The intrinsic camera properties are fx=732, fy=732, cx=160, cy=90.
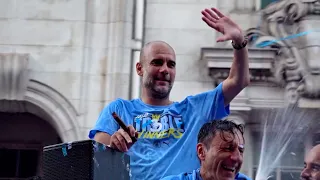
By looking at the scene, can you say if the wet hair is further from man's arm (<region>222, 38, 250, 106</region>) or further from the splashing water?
the splashing water

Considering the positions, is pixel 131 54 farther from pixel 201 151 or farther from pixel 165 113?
pixel 201 151

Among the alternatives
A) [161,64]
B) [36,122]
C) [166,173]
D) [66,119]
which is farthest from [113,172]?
[36,122]

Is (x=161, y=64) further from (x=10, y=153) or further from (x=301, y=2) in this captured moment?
(x=10, y=153)

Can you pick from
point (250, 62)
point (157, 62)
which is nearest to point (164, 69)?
point (157, 62)

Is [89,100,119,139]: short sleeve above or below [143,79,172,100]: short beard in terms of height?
below

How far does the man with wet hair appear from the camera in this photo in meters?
3.07

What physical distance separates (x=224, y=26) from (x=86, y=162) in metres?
1.09

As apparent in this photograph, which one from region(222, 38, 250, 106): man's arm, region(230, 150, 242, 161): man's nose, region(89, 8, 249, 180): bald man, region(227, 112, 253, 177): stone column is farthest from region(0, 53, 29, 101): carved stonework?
region(230, 150, 242, 161): man's nose

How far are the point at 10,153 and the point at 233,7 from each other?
148 inches

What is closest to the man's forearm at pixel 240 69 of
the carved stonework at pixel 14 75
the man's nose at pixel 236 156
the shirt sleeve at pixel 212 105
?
the shirt sleeve at pixel 212 105

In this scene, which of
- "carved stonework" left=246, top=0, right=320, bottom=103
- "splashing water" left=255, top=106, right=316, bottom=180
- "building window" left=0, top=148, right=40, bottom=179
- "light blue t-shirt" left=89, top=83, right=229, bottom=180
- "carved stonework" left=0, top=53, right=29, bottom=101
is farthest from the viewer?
"building window" left=0, top=148, right=40, bottom=179

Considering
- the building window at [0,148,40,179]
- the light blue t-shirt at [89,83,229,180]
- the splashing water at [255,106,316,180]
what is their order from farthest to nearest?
the building window at [0,148,40,179], the splashing water at [255,106,316,180], the light blue t-shirt at [89,83,229,180]

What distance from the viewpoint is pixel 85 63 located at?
8469 millimetres

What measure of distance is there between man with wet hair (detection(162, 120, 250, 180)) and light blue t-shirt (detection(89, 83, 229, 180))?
0.37 metres
